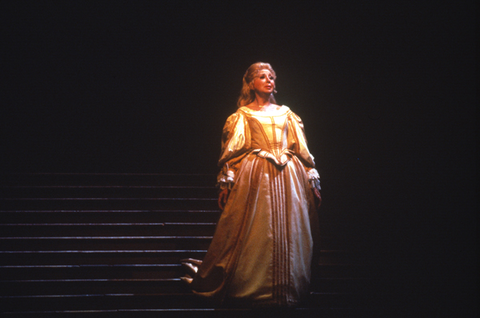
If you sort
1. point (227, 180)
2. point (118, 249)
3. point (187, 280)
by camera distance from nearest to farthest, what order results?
1. point (227, 180)
2. point (187, 280)
3. point (118, 249)

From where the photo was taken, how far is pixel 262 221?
86.7 inches

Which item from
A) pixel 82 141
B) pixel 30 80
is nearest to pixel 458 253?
pixel 82 141

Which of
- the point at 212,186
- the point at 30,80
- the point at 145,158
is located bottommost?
the point at 212,186

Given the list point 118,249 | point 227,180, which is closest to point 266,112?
point 227,180

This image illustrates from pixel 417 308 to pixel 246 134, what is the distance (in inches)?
76.9

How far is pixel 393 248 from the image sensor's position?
121 inches

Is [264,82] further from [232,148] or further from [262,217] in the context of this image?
[262,217]

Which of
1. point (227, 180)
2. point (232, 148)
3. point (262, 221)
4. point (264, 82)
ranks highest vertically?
point (264, 82)

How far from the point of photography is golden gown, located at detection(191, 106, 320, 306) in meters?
2.10

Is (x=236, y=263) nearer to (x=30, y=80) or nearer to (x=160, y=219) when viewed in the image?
(x=160, y=219)

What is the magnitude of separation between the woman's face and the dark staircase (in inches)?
55.1

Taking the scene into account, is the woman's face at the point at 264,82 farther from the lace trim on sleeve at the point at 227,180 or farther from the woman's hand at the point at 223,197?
the woman's hand at the point at 223,197

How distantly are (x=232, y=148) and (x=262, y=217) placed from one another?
574 mm

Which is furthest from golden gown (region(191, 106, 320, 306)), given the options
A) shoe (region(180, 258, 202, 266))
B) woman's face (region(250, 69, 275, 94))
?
shoe (region(180, 258, 202, 266))
